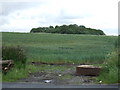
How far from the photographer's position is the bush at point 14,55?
17172mm

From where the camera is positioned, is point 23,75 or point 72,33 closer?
point 23,75

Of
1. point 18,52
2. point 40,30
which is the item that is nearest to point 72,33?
point 40,30

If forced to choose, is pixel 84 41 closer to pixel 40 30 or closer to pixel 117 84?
pixel 40 30

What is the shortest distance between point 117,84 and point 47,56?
10379 millimetres

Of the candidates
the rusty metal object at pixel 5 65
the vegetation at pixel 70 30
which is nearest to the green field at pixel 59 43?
the vegetation at pixel 70 30

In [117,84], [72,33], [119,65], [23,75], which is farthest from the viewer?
[72,33]

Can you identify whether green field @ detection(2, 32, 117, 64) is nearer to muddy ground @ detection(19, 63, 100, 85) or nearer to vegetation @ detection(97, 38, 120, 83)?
muddy ground @ detection(19, 63, 100, 85)

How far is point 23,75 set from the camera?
1572 centimetres

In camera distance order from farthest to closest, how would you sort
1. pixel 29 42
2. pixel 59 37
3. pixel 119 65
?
pixel 59 37 < pixel 29 42 < pixel 119 65

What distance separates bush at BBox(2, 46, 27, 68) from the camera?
17172 millimetres

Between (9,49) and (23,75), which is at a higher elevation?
(9,49)

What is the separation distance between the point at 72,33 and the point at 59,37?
4603mm

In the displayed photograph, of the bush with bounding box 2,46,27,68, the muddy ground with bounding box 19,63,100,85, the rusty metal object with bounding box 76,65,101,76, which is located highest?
the bush with bounding box 2,46,27,68

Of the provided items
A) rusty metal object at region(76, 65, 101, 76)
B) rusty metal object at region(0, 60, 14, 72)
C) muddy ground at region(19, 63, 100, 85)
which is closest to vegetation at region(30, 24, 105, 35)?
muddy ground at region(19, 63, 100, 85)
